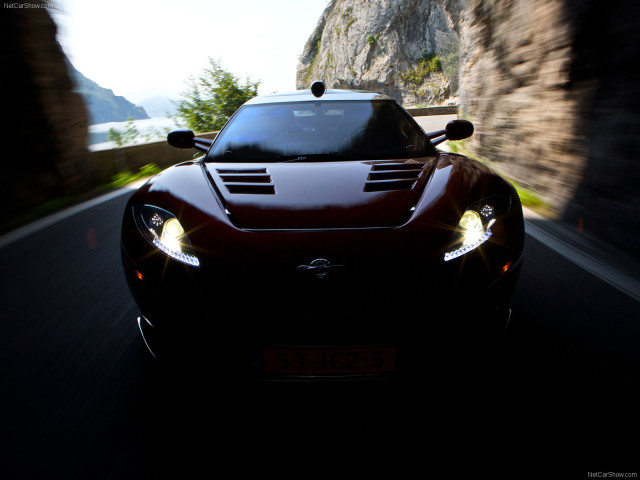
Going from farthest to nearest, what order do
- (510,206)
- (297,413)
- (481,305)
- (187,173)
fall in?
(187,173) → (510,206) → (297,413) → (481,305)

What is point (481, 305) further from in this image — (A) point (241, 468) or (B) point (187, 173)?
(B) point (187, 173)

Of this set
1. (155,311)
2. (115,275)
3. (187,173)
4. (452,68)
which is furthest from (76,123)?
(452,68)

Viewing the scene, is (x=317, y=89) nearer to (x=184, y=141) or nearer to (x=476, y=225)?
(x=184, y=141)

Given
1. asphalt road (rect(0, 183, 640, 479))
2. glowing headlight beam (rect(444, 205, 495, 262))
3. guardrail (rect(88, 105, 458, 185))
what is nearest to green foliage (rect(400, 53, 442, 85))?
guardrail (rect(88, 105, 458, 185))

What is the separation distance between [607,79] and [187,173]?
3.92 meters

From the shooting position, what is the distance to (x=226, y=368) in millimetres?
1628

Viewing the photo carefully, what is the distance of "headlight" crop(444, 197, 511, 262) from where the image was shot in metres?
1.70

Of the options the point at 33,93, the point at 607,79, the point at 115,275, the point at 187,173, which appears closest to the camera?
the point at 187,173

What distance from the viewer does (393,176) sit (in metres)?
2.18

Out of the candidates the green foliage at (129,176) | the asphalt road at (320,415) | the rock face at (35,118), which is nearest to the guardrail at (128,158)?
the green foliage at (129,176)

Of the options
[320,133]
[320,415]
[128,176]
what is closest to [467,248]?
[320,415]

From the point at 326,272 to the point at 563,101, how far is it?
15.3 feet

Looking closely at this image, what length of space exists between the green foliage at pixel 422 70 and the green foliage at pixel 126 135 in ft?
180

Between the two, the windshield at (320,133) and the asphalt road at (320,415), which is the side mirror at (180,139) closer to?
the windshield at (320,133)
